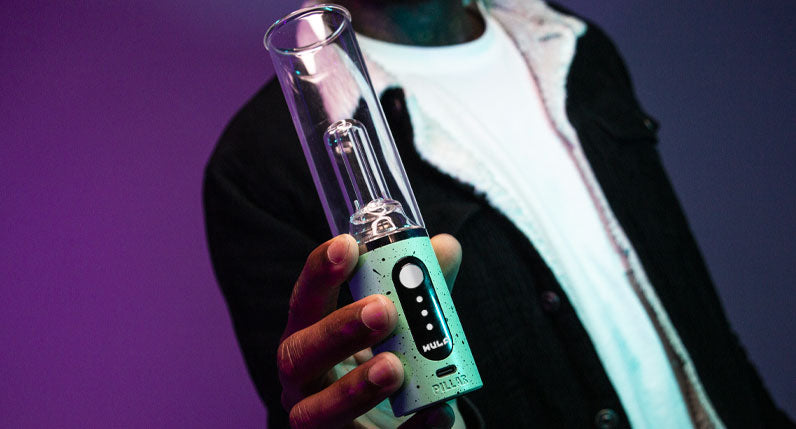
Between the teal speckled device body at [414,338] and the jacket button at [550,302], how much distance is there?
42cm

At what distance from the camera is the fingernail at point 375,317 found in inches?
20.5

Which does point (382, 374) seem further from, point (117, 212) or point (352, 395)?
point (117, 212)

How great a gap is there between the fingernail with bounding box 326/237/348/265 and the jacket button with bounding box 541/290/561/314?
50cm

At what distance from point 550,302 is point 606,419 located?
0.60ft

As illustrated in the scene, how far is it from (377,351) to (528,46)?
2.86 ft

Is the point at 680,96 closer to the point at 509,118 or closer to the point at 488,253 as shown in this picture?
the point at 509,118

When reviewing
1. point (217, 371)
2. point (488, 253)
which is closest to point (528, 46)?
point (488, 253)

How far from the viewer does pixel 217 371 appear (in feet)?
4.63

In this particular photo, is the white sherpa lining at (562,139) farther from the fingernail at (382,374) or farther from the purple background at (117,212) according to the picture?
the purple background at (117,212)

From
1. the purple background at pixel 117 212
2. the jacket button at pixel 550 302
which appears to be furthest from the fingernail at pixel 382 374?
the purple background at pixel 117 212

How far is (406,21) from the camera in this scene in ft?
3.67

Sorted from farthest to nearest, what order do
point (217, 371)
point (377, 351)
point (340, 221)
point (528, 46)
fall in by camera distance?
point (217, 371), point (528, 46), point (340, 221), point (377, 351)

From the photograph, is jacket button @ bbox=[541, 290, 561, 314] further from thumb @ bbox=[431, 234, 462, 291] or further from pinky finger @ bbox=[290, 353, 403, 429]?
pinky finger @ bbox=[290, 353, 403, 429]

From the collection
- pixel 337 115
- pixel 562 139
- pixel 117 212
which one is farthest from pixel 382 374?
pixel 117 212
